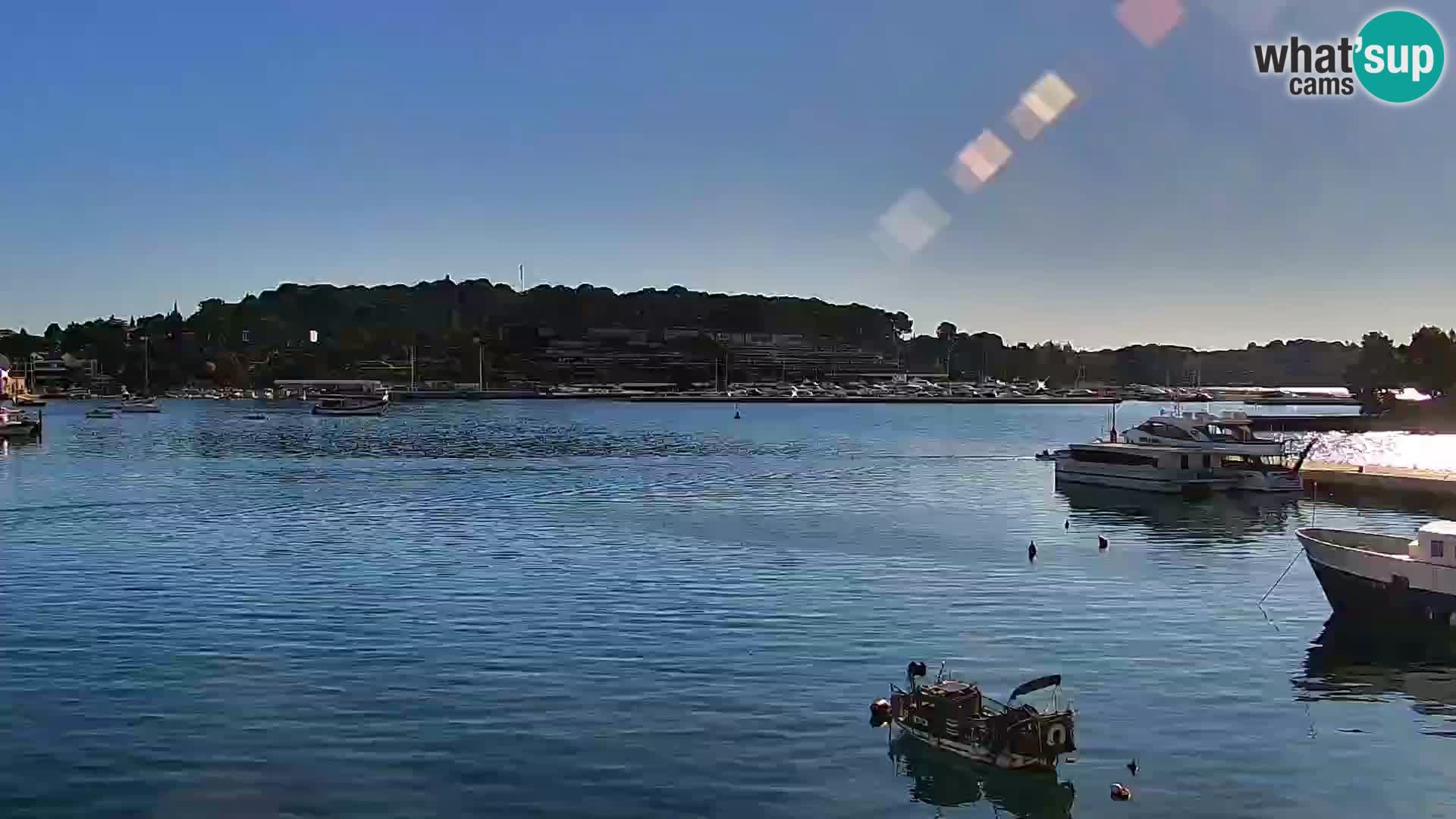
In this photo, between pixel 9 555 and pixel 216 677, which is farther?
pixel 9 555

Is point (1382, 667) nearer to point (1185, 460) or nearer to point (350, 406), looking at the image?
point (1185, 460)

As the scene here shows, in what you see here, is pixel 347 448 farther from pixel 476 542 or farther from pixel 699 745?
pixel 699 745

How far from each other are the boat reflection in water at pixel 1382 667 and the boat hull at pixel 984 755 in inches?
297

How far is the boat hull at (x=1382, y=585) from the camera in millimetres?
27938

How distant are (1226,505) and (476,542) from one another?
114 ft

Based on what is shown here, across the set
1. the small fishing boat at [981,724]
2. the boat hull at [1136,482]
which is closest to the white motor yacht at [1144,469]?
the boat hull at [1136,482]

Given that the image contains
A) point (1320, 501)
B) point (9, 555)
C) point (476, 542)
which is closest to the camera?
point (9, 555)

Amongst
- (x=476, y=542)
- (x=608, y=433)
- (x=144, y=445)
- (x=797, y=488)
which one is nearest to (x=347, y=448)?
(x=144, y=445)

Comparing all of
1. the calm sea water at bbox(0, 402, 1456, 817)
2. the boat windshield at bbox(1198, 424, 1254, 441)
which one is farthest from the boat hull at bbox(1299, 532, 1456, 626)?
the boat windshield at bbox(1198, 424, 1254, 441)

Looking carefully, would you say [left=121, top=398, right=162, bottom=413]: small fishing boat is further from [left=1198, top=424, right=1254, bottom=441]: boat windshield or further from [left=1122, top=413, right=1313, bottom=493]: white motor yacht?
[left=1198, top=424, right=1254, bottom=441]: boat windshield

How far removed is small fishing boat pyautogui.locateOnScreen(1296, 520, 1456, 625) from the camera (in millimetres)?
27969

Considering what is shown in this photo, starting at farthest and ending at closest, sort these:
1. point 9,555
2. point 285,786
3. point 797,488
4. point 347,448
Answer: point 347,448
point 797,488
point 9,555
point 285,786

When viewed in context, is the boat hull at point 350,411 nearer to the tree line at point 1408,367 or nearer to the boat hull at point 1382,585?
the tree line at point 1408,367

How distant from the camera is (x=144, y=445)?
100 meters
